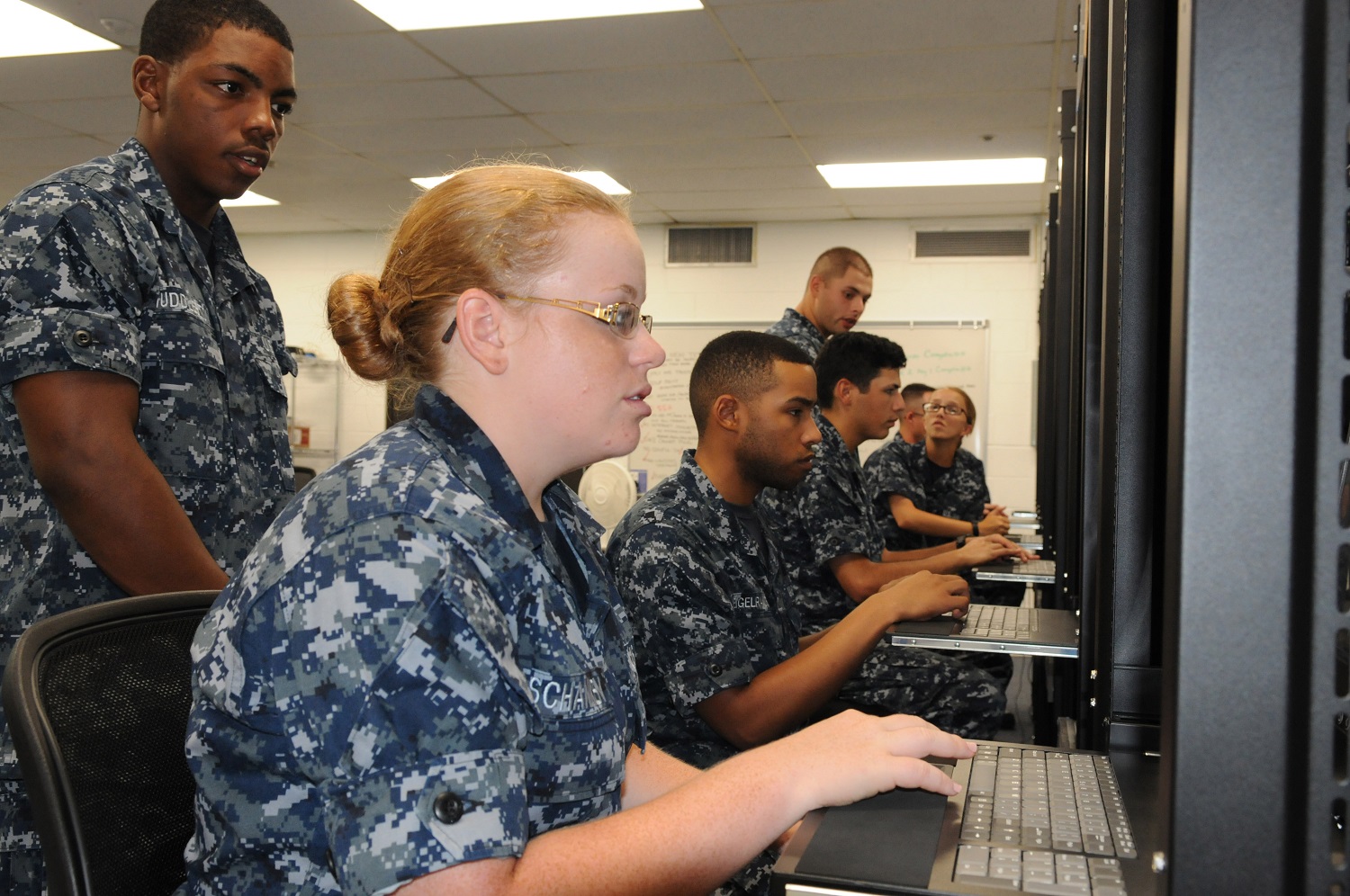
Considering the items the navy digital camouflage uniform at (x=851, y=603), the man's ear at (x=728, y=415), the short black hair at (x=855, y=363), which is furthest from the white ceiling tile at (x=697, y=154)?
the man's ear at (x=728, y=415)

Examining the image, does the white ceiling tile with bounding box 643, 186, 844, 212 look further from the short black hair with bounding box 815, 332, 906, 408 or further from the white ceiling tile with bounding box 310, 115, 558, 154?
the short black hair with bounding box 815, 332, 906, 408

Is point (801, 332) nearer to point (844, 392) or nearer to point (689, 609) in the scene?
point (844, 392)

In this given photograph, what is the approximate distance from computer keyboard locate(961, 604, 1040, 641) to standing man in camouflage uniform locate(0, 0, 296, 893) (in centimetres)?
112

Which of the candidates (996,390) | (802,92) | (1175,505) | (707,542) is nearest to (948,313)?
(996,390)

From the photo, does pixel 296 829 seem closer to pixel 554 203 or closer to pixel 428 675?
pixel 428 675

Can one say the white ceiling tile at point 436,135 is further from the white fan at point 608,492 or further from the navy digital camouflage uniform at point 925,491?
the navy digital camouflage uniform at point 925,491

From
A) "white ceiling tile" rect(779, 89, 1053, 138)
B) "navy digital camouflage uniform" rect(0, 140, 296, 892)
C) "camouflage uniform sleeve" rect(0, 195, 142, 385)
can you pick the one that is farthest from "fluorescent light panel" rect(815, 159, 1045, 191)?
"camouflage uniform sleeve" rect(0, 195, 142, 385)

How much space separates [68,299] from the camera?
52.2 inches

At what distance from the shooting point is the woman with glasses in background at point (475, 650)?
0.67m

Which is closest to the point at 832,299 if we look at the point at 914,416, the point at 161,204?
the point at 914,416

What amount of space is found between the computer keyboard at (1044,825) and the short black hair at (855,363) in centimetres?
252

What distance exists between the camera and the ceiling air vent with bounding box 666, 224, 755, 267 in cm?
702

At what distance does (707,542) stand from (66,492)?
0.88 metres

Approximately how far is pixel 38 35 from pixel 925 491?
3962 mm
